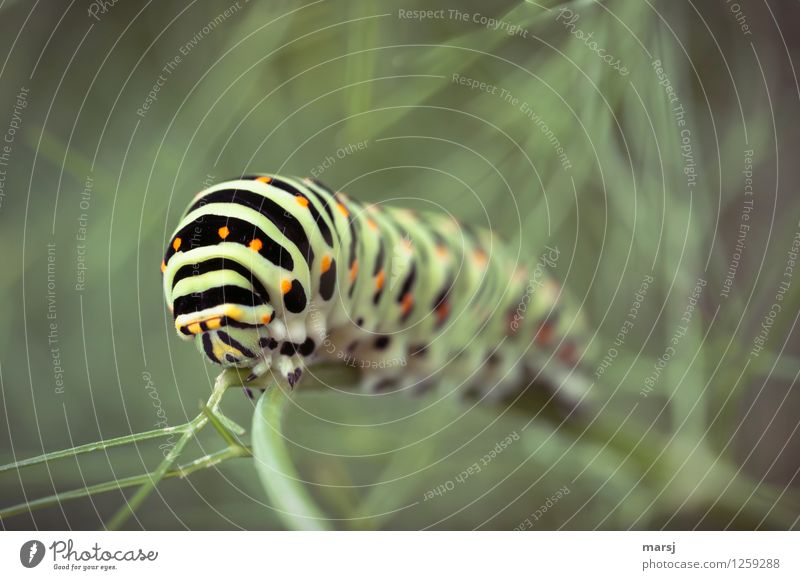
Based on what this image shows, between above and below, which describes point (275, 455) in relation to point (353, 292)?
below

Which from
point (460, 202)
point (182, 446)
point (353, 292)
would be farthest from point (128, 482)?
point (460, 202)

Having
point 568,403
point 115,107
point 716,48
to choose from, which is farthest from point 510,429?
point 115,107

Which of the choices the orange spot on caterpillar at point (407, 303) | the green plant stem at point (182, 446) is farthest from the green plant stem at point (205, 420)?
the orange spot on caterpillar at point (407, 303)

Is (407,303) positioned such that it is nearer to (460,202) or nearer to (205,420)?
(460,202)

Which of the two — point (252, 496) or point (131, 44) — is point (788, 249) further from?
point (131, 44)

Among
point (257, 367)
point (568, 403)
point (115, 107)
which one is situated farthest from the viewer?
point (115, 107)
